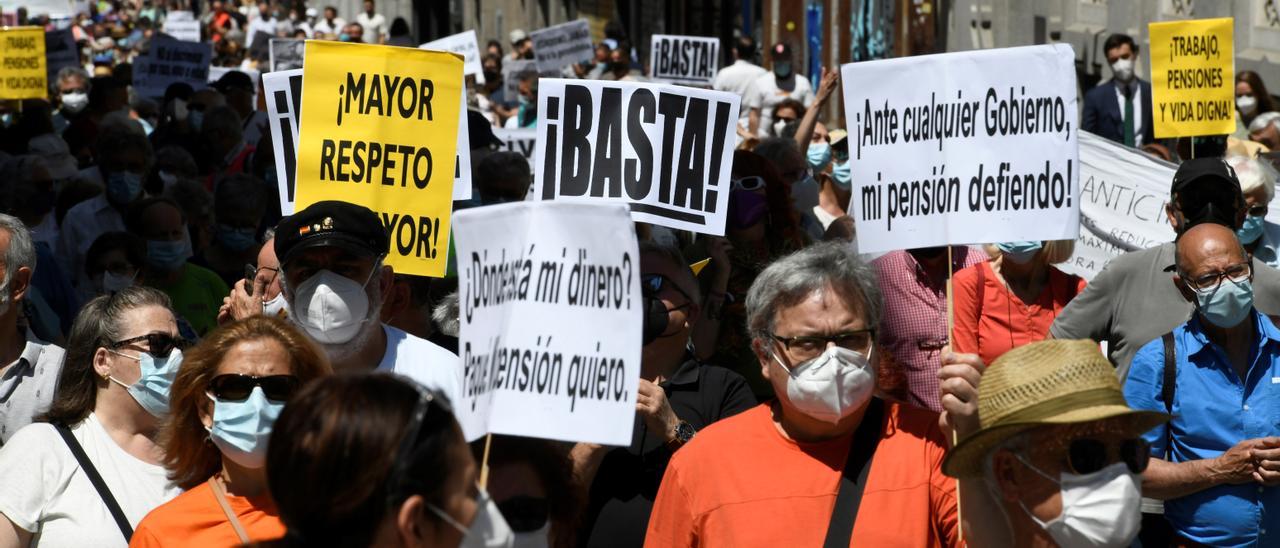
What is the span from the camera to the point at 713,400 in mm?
5062

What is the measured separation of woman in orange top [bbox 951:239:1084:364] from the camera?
650 cm

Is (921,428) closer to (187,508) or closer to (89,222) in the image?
(187,508)

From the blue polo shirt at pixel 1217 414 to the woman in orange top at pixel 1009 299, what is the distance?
1.14 meters

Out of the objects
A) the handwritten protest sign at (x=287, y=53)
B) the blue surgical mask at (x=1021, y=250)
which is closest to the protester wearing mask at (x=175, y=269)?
the blue surgical mask at (x=1021, y=250)

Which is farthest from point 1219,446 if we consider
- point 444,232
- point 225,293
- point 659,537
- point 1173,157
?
point 1173,157

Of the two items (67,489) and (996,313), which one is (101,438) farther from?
(996,313)

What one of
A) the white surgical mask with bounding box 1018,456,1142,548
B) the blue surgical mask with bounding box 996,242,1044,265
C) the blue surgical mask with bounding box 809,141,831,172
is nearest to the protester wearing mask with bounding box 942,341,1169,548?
the white surgical mask with bounding box 1018,456,1142,548

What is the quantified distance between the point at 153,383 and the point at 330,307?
55cm

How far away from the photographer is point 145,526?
390 centimetres

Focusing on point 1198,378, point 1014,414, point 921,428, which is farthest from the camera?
point 1198,378

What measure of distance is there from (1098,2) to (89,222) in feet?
51.9

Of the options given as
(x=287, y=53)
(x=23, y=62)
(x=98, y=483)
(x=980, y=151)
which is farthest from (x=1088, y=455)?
(x=287, y=53)

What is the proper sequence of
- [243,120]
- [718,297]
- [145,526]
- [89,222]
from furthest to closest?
[243,120] → [89,222] → [718,297] → [145,526]

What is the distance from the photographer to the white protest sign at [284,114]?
627 centimetres
